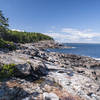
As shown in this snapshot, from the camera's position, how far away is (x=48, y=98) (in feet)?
20.0

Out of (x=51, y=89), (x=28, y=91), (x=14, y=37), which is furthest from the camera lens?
(x=14, y=37)

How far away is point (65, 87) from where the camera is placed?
8.33 meters

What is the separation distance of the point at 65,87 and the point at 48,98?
269 centimetres

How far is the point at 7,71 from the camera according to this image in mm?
7957

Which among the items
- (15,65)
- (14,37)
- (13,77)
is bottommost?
(13,77)

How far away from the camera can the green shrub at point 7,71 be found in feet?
25.2

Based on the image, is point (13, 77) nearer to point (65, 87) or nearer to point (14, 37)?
point (65, 87)

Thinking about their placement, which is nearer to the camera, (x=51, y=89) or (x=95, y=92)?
(x=51, y=89)

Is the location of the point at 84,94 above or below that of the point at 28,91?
below

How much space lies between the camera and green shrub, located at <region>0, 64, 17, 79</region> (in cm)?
767

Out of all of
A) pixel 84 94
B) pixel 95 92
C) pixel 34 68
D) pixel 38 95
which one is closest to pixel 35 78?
pixel 34 68

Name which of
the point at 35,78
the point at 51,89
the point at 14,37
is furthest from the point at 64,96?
the point at 14,37

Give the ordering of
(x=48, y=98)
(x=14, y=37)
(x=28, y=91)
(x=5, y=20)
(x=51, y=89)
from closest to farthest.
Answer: (x=48, y=98) < (x=28, y=91) < (x=51, y=89) < (x=5, y=20) < (x=14, y=37)

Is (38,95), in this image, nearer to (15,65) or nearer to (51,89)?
(51,89)
